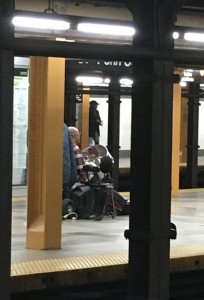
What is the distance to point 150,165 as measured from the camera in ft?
14.5

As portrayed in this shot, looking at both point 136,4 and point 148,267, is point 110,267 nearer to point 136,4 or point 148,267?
point 148,267

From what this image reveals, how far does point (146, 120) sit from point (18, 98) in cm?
791

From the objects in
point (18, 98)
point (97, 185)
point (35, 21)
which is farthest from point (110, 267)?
point (18, 98)

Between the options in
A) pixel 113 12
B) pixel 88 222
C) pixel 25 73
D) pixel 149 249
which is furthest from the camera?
pixel 25 73

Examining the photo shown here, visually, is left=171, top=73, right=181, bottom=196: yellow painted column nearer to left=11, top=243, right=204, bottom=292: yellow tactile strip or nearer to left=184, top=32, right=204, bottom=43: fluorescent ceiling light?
left=184, top=32, right=204, bottom=43: fluorescent ceiling light

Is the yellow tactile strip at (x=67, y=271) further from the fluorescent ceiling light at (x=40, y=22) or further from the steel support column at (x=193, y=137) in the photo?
the steel support column at (x=193, y=137)

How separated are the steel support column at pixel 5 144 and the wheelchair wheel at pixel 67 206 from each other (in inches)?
205

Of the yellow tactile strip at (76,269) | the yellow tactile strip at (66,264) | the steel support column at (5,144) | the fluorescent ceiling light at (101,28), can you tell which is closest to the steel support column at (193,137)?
the fluorescent ceiling light at (101,28)

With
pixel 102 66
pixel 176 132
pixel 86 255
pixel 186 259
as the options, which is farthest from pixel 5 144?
pixel 176 132

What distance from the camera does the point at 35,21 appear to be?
6.89 m

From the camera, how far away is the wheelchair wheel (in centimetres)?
A: 919

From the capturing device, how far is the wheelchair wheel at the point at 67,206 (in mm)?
9191

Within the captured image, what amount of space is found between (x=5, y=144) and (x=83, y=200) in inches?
215

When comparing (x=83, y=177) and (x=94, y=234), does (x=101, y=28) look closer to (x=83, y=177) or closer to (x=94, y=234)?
(x=94, y=234)
